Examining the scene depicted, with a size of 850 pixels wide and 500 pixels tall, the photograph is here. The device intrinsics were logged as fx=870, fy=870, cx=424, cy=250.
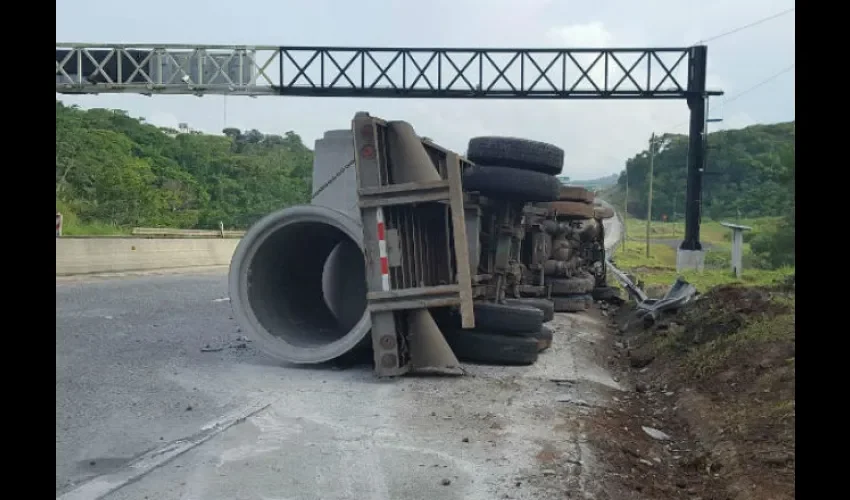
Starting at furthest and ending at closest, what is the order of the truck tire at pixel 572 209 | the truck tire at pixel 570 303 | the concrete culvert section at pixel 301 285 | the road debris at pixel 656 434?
the truck tire at pixel 572 209
the truck tire at pixel 570 303
the concrete culvert section at pixel 301 285
the road debris at pixel 656 434

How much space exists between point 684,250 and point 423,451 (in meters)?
23.6

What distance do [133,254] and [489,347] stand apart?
18.2 metres

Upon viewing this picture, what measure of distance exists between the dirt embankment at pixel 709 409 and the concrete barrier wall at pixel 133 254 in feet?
38.3

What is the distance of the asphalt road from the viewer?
181 inches

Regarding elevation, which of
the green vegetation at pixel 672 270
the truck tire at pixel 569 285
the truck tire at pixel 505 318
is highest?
the truck tire at pixel 505 318

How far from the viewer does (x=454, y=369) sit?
26.0 feet

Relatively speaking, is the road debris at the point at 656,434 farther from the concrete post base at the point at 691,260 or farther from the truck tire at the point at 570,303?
the concrete post base at the point at 691,260

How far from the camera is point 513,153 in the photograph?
10.6 metres

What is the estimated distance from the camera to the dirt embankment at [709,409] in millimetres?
5184

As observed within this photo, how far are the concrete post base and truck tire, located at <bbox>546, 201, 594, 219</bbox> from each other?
11.5m

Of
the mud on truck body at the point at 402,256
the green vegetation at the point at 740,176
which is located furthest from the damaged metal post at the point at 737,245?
the mud on truck body at the point at 402,256

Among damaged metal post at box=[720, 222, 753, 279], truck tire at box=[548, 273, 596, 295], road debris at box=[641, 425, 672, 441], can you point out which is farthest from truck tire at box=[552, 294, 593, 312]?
damaged metal post at box=[720, 222, 753, 279]

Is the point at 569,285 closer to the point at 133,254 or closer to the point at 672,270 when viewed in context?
the point at 133,254
